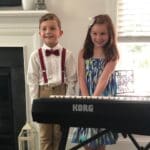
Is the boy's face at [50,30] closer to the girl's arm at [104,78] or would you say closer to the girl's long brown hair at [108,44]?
the girl's long brown hair at [108,44]

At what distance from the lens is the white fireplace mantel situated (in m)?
2.82

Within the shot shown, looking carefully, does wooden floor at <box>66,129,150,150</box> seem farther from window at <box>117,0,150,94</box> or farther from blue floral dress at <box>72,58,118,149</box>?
blue floral dress at <box>72,58,118,149</box>

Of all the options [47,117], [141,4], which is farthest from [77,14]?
[47,117]

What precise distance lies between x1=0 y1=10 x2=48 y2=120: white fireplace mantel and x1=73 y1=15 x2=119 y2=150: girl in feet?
2.08

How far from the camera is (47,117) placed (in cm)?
166

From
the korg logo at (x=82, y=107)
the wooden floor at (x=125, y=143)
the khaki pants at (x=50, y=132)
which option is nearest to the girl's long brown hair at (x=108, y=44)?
the khaki pants at (x=50, y=132)

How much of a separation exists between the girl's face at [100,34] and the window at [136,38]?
60 centimetres

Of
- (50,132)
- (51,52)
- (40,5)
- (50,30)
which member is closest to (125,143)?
(50,132)

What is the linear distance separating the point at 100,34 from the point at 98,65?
0.69 feet

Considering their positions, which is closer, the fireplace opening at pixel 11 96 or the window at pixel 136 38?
the window at pixel 136 38

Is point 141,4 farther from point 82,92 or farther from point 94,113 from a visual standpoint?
point 94,113

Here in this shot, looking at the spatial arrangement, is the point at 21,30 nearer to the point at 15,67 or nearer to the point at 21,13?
the point at 21,13

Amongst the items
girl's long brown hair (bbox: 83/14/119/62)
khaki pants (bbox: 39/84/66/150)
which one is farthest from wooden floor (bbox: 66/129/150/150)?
girl's long brown hair (bbox: 83/14/119/62)

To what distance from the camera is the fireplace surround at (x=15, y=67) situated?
113 inches
